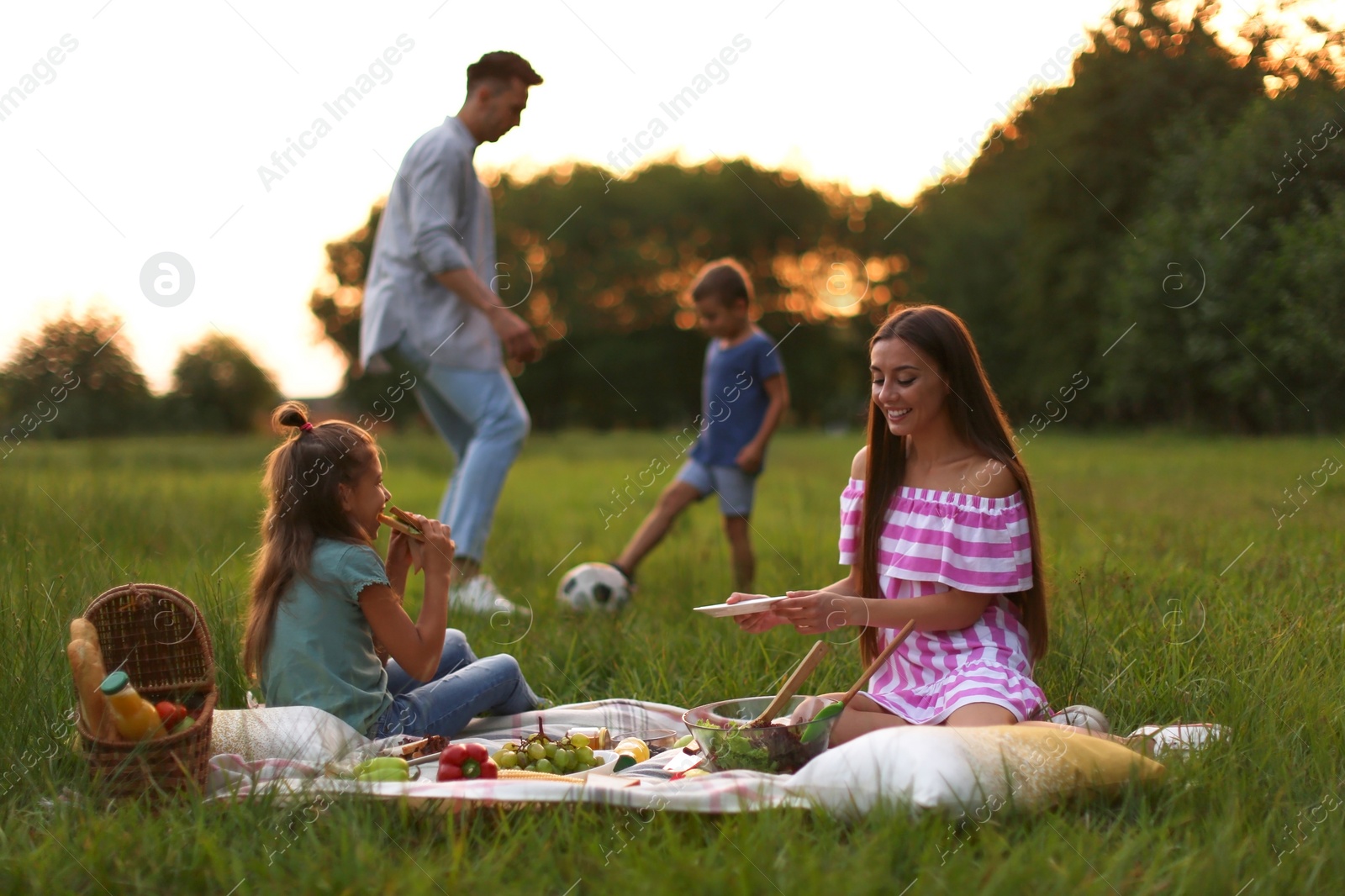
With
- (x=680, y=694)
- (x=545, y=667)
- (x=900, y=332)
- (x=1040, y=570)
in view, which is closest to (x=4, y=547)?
(x=545, y=667)

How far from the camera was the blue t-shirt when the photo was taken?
6039mm

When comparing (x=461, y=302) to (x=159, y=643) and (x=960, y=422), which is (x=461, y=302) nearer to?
(x=159, y=643)

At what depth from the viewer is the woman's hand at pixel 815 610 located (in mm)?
2895

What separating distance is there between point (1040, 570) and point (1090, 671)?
53cm

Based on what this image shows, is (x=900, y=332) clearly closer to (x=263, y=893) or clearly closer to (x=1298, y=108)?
(x=263, y=893)

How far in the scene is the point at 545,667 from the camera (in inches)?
168

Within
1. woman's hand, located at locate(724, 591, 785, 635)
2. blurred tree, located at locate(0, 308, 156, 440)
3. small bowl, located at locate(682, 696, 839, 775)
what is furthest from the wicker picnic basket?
blurred tree, located at locate(0, 308, 156, 440)

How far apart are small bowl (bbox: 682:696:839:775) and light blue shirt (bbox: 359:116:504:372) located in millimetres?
2738

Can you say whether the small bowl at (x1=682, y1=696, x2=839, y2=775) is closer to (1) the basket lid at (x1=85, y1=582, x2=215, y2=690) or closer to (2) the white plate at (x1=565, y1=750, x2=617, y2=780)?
(2) the white plate at (x1=565, y1=750, x2=617, y2=780)

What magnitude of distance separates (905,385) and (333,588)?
1.71 metres

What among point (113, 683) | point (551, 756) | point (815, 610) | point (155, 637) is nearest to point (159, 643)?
point (155, 637)

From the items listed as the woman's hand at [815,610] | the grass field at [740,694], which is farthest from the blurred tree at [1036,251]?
the woman's hand at [815,610]

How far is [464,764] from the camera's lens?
114 inches

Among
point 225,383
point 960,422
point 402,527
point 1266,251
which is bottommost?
point 402,527
